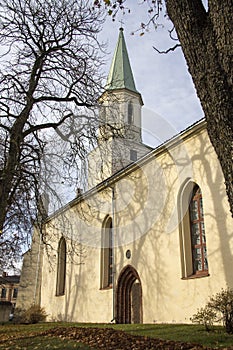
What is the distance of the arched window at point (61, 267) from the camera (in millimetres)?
23817

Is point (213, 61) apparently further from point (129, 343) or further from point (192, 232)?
point (192, 232)

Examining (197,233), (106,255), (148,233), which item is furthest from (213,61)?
(106,255)

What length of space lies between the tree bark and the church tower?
26.4 ft

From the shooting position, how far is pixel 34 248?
95.3 ft

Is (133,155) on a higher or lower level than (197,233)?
higher

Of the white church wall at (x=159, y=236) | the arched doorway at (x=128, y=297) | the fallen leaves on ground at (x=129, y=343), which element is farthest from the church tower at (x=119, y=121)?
the fallen leaves on ground at (x=129, y=343)

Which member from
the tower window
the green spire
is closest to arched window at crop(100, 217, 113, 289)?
the tower window

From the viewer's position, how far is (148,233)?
15.6m

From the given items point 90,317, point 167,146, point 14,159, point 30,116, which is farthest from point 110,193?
point 14,159

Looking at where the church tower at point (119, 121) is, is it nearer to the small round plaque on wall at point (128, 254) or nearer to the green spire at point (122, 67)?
the green spire at point (122, 67)

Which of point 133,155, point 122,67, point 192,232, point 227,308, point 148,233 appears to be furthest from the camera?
point 122,67

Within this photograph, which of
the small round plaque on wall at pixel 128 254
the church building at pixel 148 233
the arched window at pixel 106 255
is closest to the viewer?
the church building at pixel 148 233

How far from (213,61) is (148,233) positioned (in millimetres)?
12327

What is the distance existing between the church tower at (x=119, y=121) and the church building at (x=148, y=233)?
0.07 meters
